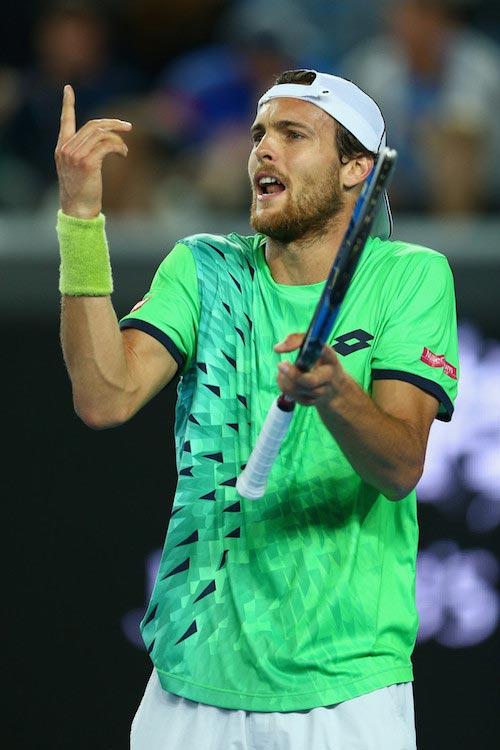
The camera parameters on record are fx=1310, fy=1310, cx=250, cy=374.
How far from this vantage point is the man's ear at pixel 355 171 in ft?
11.9

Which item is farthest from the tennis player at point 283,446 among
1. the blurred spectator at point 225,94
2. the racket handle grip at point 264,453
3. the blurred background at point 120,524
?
the blurred spectator at point 225,94

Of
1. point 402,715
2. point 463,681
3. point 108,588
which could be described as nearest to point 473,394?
point 463,681

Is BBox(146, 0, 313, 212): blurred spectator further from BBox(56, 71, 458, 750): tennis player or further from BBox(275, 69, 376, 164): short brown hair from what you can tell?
BBox(56, 71, 458, 750): tennis player

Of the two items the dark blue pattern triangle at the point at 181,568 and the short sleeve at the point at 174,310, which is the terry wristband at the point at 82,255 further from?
the dark blue pattern triangle at the point at 181,568

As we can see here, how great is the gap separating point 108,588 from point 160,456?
0.56 metres

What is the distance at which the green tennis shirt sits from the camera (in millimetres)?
3299

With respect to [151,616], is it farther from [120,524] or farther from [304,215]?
[120,524]

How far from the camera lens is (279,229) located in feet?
11.4

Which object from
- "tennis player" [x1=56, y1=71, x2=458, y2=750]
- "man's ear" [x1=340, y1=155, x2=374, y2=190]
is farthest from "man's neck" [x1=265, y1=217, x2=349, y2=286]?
"man's ear" [x1=340, y1=155, x2=374, y2=190]

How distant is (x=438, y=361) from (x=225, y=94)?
3.96 meters

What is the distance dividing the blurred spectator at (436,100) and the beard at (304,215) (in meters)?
2.82

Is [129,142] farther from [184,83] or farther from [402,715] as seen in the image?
[402,715]

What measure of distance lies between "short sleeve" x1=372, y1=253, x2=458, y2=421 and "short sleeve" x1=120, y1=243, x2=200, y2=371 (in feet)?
1.64

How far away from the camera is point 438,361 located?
338 cm
